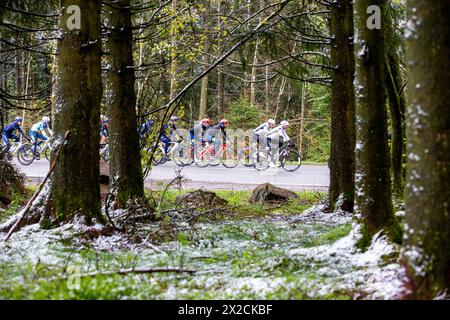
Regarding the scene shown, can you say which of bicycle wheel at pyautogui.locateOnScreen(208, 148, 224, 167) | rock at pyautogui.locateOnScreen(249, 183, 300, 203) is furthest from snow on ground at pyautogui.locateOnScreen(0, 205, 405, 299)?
bicycle wheel at pyautogui.locateOnScreen(208, 148, 224, 167)

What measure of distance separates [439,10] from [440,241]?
1558mm

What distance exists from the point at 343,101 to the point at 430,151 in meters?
5.93

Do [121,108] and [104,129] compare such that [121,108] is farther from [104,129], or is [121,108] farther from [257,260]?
[104,129]

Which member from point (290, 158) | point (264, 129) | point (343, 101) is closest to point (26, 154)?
point (264, 129)

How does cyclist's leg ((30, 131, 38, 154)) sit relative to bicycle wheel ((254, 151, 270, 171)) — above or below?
above

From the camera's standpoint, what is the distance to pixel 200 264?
5168 millimetres

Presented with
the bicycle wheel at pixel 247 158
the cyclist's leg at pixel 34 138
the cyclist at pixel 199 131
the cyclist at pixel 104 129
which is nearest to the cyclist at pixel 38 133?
the cyclist's leg at pixel 34 138

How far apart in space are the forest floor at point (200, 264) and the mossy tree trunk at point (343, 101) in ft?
5.59

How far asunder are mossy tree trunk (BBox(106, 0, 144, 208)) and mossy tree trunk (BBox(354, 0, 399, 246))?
4969 millimetres

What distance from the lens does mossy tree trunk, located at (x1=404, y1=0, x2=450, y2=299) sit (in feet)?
11.2

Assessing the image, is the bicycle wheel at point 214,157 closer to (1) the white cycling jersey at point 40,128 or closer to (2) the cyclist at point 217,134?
(2) the cyclist at point 217,134

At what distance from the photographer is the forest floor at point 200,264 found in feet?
12.9

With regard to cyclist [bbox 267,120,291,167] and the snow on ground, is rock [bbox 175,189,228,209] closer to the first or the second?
the snow on ground
